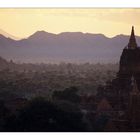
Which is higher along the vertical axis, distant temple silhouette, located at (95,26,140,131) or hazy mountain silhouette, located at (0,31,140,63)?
hazy mountain silhouette, located at (0,31,140,63)

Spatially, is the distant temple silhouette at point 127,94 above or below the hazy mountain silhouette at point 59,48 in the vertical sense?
below

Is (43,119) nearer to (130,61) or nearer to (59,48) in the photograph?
(59,48)

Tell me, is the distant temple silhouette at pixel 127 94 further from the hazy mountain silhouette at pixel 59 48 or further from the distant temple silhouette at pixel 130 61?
the hazy mountain silhouette at pixel 59 48

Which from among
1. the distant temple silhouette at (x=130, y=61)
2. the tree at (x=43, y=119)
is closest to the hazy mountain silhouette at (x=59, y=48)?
the distant temple silhouette at (x=130, y=61)

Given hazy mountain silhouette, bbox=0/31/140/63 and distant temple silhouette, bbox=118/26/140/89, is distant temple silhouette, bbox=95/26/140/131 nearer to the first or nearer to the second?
distant temple silhouette, bbox=118/26/140/89

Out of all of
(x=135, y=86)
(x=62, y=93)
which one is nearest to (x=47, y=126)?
(x=62, y=93)

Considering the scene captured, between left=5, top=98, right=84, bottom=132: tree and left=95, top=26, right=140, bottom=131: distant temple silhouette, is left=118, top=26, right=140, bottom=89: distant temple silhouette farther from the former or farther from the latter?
left=5, top=98, right=84, bottom=132: tree

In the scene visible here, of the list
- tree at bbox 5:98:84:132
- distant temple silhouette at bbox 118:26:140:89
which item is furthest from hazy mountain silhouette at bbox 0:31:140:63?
tree at bbox 5:98:84:132
